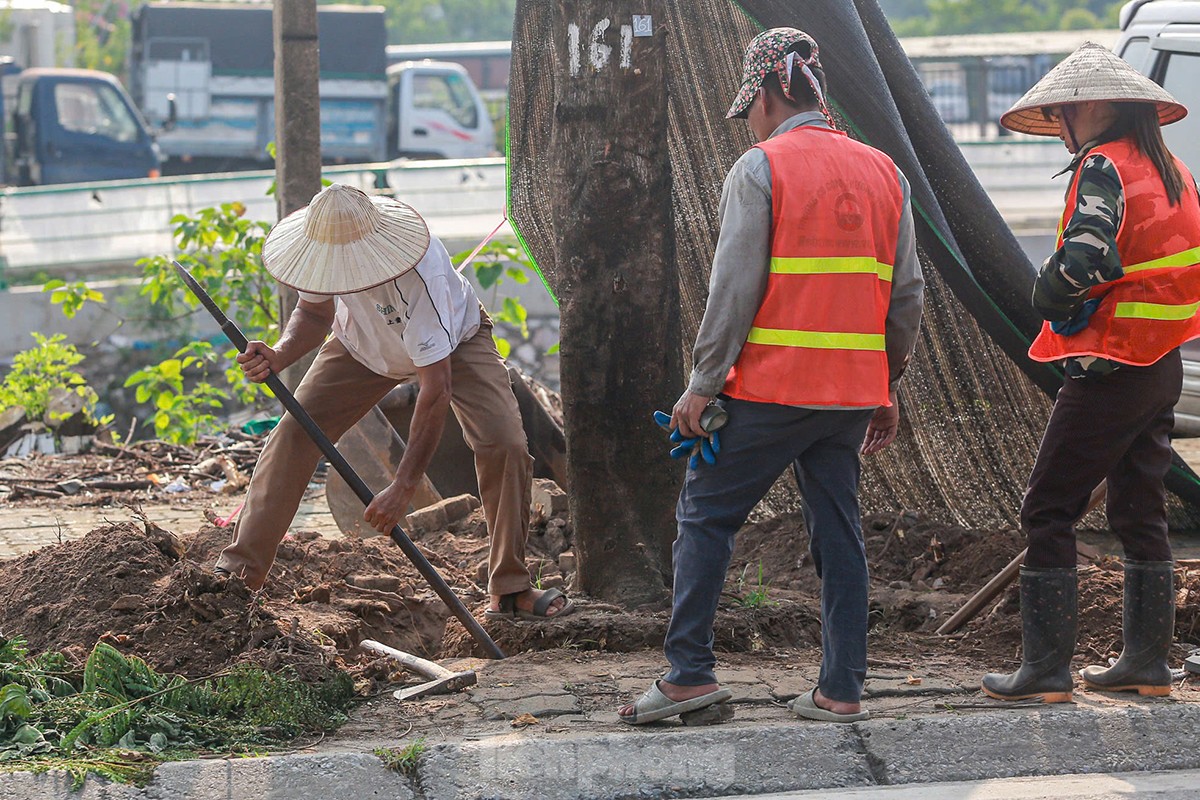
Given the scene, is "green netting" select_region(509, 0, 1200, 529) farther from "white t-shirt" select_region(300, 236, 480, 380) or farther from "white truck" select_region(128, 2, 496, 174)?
"white truck" select_region(128, 2, 496, 174)

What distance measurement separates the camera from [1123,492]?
160 inches

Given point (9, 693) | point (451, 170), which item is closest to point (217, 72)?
point (451, 170)

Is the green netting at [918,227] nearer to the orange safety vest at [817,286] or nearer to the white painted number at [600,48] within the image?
the white painted number at [600,48]

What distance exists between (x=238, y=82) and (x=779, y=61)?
2199cm

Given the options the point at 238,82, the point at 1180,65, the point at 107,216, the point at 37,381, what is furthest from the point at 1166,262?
the point at 238,82

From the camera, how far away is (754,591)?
4.93 meters

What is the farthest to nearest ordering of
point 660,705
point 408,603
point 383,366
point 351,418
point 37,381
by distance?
point 37,381 < point 408,603 < point 351,418 < point 383,366 < point 660,705

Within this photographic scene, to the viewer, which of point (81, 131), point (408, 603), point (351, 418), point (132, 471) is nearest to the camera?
point (351, 418)

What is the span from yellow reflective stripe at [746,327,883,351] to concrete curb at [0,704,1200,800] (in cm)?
100

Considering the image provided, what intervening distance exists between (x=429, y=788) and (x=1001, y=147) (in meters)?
14.1

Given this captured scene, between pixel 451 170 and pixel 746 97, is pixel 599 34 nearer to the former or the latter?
pixel 746 97

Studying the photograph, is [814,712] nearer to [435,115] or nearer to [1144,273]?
[1144,273]

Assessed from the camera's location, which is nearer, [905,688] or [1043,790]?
[1043,790]

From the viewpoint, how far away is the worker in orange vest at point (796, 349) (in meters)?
3.59
